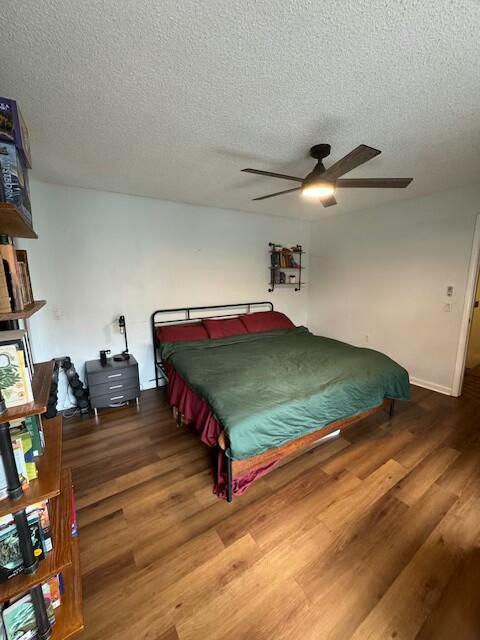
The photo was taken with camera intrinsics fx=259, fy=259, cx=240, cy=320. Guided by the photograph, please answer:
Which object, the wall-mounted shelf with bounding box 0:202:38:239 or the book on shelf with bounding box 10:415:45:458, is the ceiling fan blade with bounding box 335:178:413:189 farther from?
the book on shelf with bounding box 10:415:45:458

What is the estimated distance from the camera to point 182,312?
3.73 meters

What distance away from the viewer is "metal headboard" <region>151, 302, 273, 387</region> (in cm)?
351

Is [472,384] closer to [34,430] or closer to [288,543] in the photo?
[288,543]

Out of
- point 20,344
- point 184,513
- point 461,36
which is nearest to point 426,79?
point 461,36

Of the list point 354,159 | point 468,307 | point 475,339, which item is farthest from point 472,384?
point 354,159

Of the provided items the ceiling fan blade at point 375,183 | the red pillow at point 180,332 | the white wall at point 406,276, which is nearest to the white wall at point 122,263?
the red pillow at point 180,332

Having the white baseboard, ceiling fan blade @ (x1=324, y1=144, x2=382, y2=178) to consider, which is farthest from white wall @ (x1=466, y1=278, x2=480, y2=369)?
ceiling fan blade @ (x1=324, y1=144, x2=382, y2=178)

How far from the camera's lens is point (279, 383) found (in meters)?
2.20

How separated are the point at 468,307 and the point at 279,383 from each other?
2.58 meters

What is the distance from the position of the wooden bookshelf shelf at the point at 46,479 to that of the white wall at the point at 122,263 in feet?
6.56

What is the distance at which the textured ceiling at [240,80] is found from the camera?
3.30 feet

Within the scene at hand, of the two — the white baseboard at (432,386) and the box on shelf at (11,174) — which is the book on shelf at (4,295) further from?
the white baseboard at (432,386)

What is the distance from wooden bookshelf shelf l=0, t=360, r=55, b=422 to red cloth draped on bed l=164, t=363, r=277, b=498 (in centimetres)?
106

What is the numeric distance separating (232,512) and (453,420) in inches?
98.6
